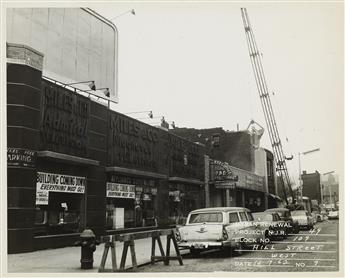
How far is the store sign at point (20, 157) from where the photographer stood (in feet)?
44.6

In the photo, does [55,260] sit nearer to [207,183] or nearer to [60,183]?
[60,183]

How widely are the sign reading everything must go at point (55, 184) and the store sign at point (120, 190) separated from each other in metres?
1.89

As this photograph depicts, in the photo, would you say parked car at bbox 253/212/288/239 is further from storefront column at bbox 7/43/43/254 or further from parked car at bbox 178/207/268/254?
storefront column at bbox 7/43/43/254

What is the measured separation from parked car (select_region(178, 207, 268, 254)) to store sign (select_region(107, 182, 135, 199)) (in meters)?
5.42

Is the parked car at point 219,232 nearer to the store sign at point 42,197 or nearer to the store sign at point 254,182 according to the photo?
the store sign at point 42,197

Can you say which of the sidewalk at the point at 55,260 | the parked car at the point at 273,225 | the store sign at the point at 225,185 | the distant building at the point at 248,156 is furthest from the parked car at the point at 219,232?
the distant building at the point at 248,156

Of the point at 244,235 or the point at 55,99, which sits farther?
the point at 55,99

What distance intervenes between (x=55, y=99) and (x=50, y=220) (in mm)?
4080

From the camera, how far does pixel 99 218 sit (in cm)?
1778

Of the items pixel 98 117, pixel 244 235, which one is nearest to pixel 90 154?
pixel 98 117

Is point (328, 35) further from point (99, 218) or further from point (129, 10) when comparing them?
point (99, 218)

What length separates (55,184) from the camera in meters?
15.5

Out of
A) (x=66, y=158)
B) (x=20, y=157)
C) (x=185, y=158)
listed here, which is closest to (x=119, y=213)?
(x=66, y=158)

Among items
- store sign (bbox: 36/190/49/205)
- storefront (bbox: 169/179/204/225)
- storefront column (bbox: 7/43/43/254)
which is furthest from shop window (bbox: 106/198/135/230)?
storefront column (bbox: 7/43/43/254)
